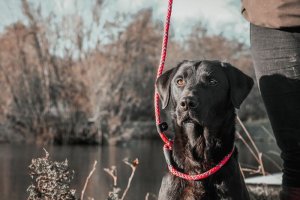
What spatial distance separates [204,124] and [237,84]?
1.13 ft

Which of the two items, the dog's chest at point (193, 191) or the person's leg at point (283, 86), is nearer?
the person's leg at point (283, 86)

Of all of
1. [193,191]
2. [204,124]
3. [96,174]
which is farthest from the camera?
[96,174]

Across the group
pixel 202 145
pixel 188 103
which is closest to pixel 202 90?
pixel 188 103

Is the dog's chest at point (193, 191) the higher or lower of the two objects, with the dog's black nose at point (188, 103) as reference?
lower

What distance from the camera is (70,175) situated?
12.2 feet

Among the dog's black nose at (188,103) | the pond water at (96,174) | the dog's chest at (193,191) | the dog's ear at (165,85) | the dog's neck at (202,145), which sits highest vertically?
the dog's ear at (165,85)

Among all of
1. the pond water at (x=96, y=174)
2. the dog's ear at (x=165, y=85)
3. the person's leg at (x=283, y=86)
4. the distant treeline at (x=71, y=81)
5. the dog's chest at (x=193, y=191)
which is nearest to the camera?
the person's leg at (x=283, y=86)

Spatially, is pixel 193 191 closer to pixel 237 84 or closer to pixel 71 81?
pixel 237 84

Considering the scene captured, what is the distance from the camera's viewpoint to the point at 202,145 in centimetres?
291

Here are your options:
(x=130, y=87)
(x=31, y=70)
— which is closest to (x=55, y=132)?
(x=31, y=70)

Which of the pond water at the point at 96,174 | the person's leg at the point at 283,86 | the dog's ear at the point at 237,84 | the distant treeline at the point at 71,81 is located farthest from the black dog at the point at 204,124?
the distant treeline at the point at 71,81

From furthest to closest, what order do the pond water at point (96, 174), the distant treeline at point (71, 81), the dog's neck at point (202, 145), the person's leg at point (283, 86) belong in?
the distant treeline at point (71, 81) < the pond water at point (96, 174) < the dog's neck at point (202, 145) < the person's leg at point (283, 86)

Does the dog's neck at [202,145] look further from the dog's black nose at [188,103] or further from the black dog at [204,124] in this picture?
the dog's black nose at [188,103]

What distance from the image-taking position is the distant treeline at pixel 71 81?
Result: 1919 centimetres
